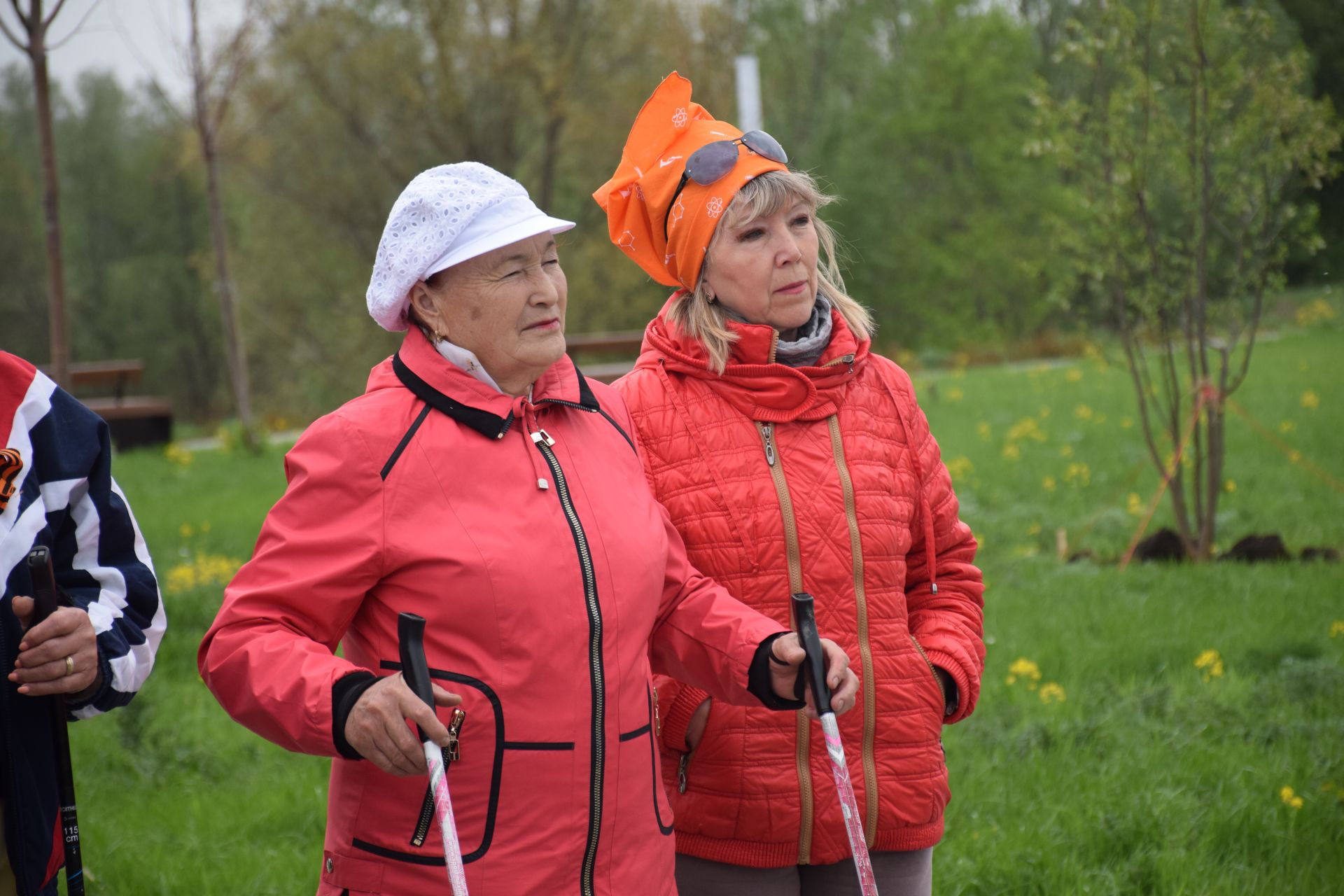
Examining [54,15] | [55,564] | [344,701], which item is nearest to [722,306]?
[344,701]

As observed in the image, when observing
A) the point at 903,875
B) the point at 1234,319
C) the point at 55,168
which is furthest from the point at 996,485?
the point at 903,875

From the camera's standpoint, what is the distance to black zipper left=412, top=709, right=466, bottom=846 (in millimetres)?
2045

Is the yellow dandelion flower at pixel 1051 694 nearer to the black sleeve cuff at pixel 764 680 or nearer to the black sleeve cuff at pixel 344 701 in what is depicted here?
the black sleeve cuff at pixel 764 680

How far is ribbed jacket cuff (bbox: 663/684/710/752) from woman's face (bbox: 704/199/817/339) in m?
0.79

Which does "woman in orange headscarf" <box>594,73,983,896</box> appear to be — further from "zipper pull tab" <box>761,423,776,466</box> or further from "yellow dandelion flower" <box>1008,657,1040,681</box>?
"yellow dandelion flower" <box>1008,657,1040,681</box>

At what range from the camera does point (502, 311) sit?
7.49 feet

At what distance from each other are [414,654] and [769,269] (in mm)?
1239

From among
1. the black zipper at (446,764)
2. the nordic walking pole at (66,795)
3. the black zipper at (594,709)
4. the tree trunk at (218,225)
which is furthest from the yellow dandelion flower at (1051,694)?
the tree trunk at (218,225)

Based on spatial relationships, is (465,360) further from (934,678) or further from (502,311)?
(934,678)

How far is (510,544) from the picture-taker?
213 cm

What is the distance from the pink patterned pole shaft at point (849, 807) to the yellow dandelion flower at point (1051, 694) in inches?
129

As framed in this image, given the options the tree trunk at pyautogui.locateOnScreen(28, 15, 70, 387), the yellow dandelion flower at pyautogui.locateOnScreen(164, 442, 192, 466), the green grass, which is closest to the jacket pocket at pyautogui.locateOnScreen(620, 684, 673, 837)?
the green grass

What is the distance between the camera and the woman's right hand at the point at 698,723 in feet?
8.55

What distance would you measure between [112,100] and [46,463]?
130 feet
